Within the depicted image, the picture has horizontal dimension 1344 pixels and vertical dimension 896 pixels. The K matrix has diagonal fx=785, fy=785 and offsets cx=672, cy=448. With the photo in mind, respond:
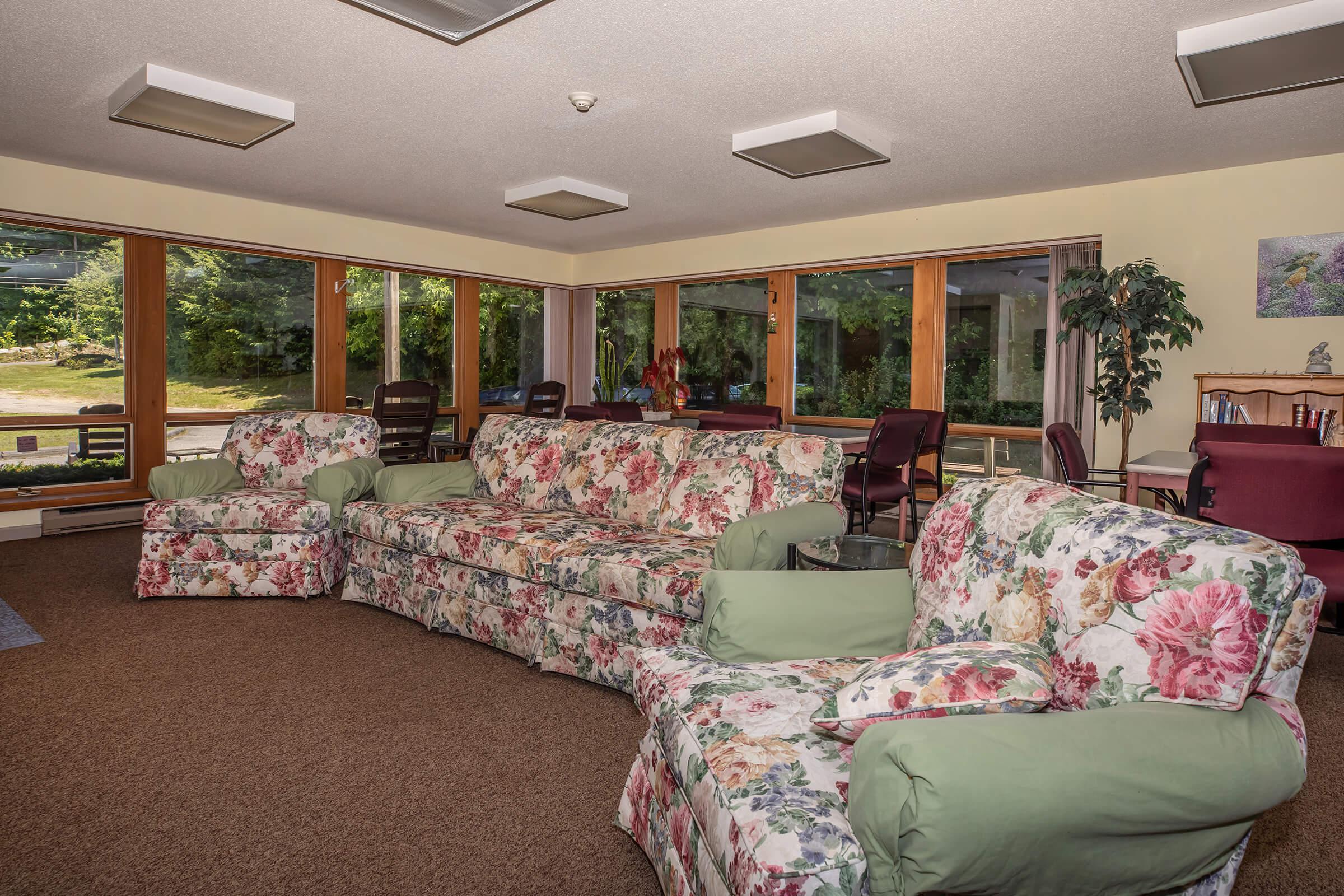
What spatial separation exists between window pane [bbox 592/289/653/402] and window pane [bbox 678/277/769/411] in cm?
44

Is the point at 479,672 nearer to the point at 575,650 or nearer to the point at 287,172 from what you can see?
the point at 575,650

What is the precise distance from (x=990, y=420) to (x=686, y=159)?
125 inches

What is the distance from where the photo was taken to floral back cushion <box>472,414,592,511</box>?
3930 millimetres

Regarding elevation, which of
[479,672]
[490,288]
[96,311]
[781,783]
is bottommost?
[479,672]

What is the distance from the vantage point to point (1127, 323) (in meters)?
4.78

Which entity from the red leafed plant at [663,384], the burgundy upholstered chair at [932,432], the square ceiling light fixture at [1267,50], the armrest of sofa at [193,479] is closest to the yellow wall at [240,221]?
the red leafed plant at [663,384]

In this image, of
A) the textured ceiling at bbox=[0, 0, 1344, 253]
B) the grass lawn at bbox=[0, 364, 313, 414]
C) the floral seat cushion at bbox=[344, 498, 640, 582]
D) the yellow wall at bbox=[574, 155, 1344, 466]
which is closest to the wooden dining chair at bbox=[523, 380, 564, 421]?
the textured ceiling at bbox=[0, 0, 1344, 253]

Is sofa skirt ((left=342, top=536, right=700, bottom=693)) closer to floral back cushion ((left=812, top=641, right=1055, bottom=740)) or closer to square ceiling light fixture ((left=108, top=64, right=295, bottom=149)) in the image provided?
floral back cushion ((left=812, top=641, right=1055, bottom=740))

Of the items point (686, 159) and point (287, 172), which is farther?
point (287, 172)

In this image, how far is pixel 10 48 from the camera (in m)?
3.27

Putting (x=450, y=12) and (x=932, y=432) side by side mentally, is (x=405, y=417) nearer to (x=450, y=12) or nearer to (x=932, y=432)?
(x=450, y=12)

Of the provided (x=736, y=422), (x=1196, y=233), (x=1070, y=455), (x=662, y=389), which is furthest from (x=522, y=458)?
(x=1196, y=233)

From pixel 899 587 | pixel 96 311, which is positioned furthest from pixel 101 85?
pixel 899 587

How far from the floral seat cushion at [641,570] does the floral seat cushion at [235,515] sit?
1.67 meters
